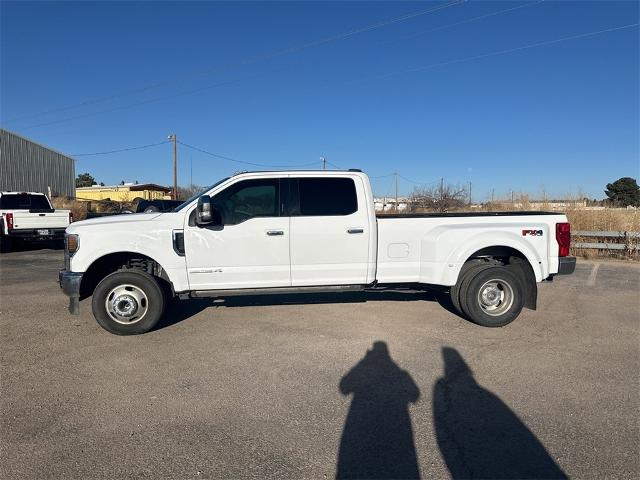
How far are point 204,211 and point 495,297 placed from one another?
13.2 feet

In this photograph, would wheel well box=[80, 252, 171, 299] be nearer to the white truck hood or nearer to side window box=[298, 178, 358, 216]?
the white truck hood

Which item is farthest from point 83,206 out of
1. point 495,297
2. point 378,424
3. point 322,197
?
point 378,424

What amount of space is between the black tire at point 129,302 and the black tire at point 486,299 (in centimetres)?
401

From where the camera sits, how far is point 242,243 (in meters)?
5.66

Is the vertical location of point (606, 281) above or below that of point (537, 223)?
below

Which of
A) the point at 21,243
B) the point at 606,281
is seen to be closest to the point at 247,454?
the point at 606,281

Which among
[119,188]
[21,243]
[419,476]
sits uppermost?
[119,188]

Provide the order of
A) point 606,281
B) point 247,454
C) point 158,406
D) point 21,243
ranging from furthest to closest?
1. point 21,243
2. point 606,281
3. point 158,406
4. point 247,454

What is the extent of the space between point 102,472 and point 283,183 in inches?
155

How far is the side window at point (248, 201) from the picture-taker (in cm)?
571

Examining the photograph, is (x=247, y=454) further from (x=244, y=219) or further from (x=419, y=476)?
(x=244, y=219)

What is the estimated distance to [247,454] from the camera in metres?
3.02

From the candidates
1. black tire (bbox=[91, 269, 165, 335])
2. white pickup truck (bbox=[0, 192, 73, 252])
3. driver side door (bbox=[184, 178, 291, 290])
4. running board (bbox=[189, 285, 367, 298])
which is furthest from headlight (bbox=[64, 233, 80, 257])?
white pickup truck (bbox=[0, 192, 73, 252])

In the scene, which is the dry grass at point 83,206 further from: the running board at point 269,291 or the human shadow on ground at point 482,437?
the human shadow on ground at point 482,437
